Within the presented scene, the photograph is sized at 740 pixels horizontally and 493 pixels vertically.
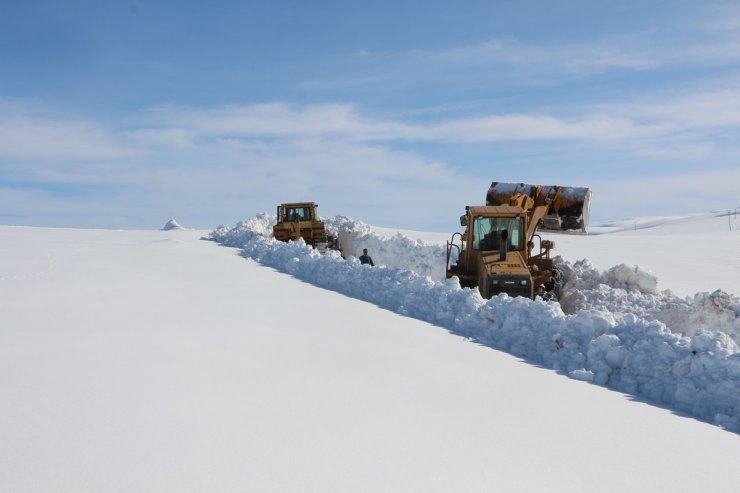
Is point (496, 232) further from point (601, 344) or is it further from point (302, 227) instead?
point (302, 227)

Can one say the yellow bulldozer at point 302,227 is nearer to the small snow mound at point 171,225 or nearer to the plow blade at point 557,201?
the plow blade at point 557,201

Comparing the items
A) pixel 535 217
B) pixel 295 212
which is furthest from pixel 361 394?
pixel 295 212

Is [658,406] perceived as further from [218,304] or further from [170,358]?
[218,304]

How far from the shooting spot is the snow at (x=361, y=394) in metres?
4.14

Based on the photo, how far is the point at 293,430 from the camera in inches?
188

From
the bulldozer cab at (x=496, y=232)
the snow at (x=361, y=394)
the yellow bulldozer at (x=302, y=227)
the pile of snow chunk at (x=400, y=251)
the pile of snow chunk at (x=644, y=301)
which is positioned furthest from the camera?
the yellow bulldozer at (x=302, y=227)

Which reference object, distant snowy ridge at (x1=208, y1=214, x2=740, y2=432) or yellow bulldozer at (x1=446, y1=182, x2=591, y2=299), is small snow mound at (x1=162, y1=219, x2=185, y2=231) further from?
distant snowy ridge at (x1=208, y1=214, x2=740, y2=432)

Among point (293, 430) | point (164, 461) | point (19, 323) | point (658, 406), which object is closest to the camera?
point (164, 461)

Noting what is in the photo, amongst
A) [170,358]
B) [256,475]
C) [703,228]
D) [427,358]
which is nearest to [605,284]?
[427,358]

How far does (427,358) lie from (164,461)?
3.94m

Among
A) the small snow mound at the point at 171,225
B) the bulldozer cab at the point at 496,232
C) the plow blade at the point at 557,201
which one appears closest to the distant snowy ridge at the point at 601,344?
the bulldozer cab at the point at 496,232

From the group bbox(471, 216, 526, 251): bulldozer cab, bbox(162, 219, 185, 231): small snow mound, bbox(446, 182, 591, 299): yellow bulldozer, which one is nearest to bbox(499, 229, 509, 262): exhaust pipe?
bbox(446, 182, 591, 299): yellow bulldozer

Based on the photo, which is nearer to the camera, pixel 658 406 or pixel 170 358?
pixel 658 406

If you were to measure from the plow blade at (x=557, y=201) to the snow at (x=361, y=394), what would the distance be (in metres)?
3.08
